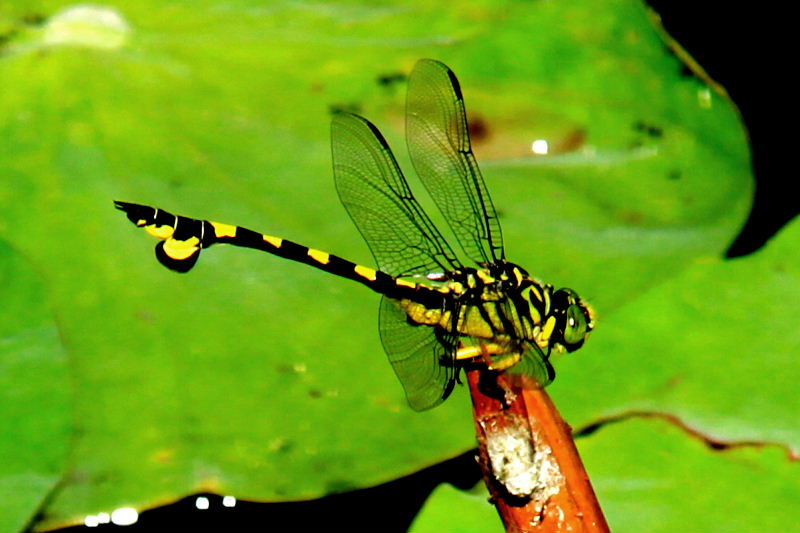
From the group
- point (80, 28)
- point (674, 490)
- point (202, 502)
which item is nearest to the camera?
point (674, 490)

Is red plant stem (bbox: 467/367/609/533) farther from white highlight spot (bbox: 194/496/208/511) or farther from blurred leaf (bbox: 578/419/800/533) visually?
white highlight spot (bbox: 194/496/208/511)

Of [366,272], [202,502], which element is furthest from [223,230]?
[202,502]

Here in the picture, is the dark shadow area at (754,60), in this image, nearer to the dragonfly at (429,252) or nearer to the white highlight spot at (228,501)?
the dragonfly at (429,252)

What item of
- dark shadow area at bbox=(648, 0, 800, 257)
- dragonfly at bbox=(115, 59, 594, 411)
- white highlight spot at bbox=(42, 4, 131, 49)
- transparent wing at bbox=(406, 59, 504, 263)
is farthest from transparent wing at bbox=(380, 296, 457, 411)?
dark shadow area at bbox=(648, 0, 800, 257)

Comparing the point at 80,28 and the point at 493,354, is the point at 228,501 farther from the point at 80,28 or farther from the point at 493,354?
the point at 80,28

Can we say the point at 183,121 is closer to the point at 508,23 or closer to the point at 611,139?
the point at 508,23

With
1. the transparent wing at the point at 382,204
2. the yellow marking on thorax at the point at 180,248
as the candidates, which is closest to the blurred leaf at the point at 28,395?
the yellow marking on thorax at the point at 180,248

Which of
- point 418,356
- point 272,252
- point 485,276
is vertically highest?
point 272,252
